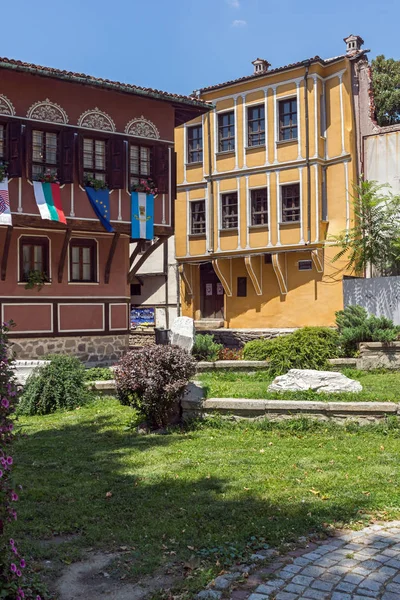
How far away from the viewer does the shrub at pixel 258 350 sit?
13641 mm

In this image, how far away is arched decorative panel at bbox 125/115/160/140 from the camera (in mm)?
18250

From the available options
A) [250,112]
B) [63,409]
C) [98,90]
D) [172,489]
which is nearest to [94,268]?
[98,90]

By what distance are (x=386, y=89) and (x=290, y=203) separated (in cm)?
1232

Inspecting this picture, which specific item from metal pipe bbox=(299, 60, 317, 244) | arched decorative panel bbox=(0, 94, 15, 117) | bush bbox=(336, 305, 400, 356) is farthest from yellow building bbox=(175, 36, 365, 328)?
arched decorative panel bbox=(0, 94, 15, 117)

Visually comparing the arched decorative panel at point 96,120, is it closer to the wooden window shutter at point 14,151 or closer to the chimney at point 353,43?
the wooden window shutter at point 14,151

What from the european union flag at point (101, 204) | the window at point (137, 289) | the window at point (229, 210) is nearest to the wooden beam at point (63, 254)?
the european union flag at point (101, 204)

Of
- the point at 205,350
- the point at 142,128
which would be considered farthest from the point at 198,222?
the point at 205,350

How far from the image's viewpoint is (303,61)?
2312cm

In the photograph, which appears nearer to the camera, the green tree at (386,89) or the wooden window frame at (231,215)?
the wooden window frame at (231,215)

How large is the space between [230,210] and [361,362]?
1322 centimetres

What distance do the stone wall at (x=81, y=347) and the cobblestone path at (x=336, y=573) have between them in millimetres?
13365

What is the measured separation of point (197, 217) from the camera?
26812 millimetres

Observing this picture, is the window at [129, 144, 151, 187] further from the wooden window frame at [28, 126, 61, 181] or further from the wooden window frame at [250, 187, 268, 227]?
the wooden window frame at [250, 187, 268, 227]

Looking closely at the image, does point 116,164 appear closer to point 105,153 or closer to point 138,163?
point 105,153
